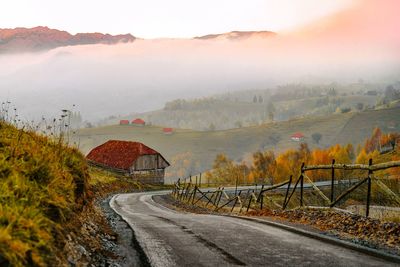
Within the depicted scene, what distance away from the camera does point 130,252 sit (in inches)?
356

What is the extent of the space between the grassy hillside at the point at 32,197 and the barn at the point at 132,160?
71.4 m

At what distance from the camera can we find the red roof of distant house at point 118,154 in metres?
82.5

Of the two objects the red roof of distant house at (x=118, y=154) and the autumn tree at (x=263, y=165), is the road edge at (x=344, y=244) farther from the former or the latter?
the autumn tree at (x=263, y=165)

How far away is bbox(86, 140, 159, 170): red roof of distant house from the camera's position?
82500mm

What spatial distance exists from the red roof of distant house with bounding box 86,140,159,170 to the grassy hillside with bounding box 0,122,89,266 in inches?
2875

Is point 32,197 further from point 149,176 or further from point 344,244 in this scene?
point 149,176

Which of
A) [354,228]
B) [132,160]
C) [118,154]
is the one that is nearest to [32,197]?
[354,228]

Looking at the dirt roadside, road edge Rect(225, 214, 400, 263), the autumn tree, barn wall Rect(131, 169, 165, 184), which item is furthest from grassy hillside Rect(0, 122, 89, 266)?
the autumn tree

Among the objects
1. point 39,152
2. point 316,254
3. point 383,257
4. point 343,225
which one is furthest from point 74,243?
point 343,225

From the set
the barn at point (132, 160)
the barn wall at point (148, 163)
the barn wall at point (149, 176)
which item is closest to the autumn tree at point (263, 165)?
the barn wall at point (148, 163)

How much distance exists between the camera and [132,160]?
8188cm

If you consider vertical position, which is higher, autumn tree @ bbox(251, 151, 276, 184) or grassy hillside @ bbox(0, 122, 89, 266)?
grassy hillside @ bbox(0, 122, 89, 266)

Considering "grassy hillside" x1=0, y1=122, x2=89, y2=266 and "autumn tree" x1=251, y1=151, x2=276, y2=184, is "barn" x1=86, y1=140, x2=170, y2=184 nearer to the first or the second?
"autumn tree" x1=251, y1=151, x2=276, y2=184

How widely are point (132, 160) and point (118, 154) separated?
16.8 feet
